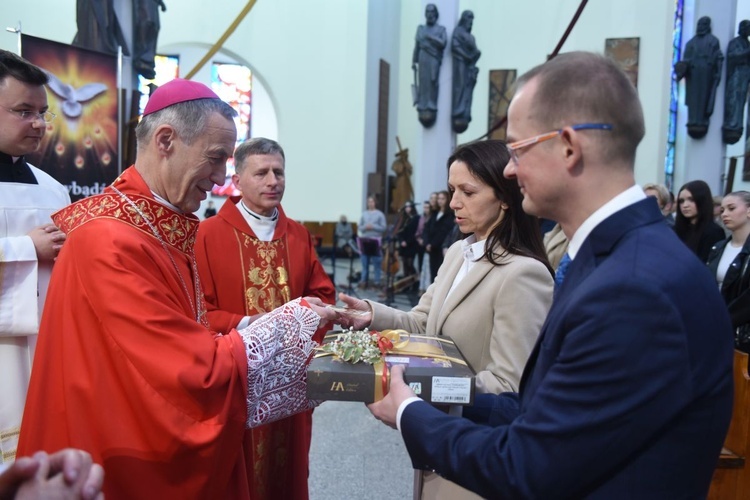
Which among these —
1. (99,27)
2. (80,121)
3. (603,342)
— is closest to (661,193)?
(603,342)

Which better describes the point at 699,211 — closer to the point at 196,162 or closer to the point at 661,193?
the point at 661,193

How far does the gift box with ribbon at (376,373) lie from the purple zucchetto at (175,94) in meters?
0.88

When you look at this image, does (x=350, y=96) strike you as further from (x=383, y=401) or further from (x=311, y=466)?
(x=383, y=401)

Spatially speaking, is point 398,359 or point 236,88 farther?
point 236,88

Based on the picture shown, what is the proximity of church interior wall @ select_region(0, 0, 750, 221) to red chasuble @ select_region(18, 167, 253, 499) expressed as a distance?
1505 centimetres

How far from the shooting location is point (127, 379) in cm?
166

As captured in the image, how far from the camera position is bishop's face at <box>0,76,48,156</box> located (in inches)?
94.0

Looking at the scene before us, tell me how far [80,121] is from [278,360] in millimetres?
4616

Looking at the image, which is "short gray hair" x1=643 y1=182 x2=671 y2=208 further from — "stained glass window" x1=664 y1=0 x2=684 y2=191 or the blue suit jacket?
"stained glass window" x1=664 y1=0 x2=684 y2=191

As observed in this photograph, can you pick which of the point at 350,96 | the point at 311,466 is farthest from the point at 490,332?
the point at 350,96

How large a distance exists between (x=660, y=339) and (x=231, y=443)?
126 centimetres

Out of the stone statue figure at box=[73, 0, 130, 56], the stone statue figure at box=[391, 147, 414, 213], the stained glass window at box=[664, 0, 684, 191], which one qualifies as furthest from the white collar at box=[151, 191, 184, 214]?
the stained glass window at box=[664, 0, 684, 191]

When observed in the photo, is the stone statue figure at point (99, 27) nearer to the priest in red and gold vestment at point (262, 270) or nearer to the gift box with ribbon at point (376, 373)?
the priest in red and gold vestment at point (262, 270)

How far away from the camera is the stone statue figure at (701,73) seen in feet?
41.1
